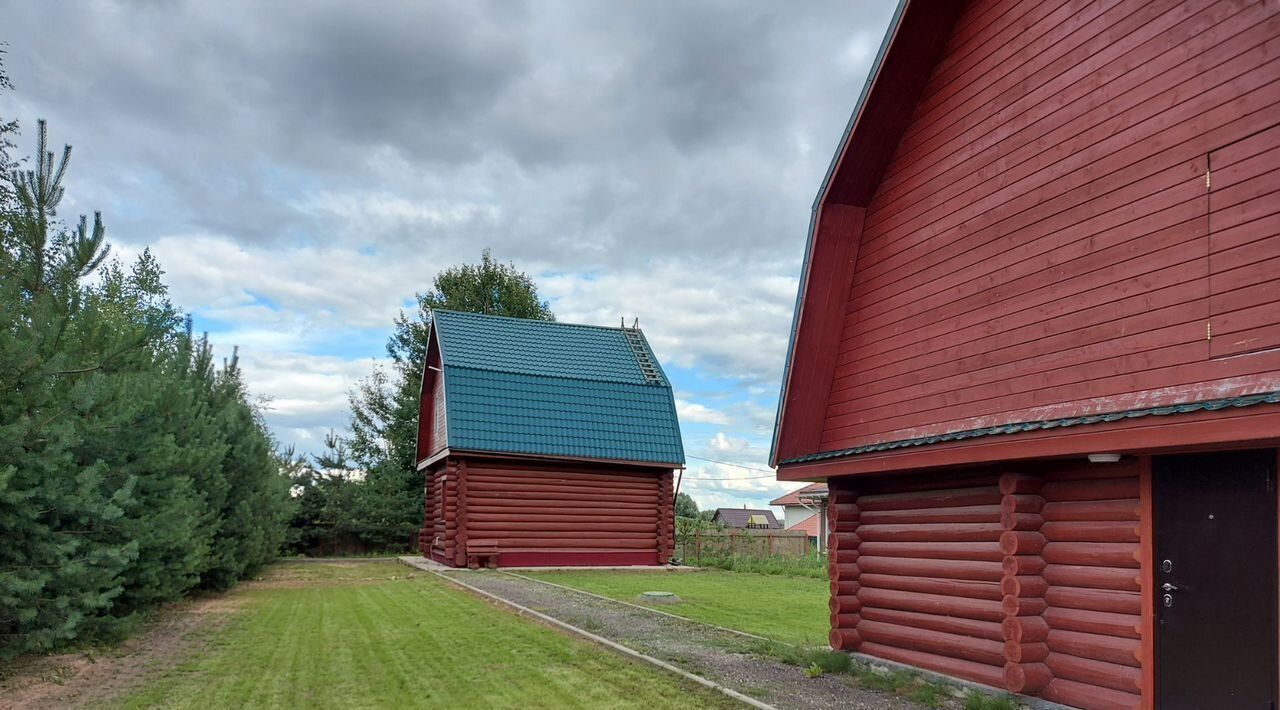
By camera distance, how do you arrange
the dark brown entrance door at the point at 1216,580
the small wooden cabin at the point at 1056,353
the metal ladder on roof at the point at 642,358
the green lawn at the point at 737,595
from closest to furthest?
the dark brown entrance door at the point at 1216,580, the small wooden cabin at the point at 1056,353, the green lawn at the point at 737,595, the metal ladder on roof at the point at 642,358

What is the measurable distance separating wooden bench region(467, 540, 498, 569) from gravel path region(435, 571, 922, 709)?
6.98 metres

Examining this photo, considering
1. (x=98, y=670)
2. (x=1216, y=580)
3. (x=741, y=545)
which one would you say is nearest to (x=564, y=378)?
(x=741, y=545)

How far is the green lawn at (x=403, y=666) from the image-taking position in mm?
8664

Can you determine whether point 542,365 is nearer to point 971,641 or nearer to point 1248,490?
point 971,641

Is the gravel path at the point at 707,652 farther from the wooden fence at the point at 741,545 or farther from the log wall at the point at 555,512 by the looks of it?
the wooden fence at the point at 741,545

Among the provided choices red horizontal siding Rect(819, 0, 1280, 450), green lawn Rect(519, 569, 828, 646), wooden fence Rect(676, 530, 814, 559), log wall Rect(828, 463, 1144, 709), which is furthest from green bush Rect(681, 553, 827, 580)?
red horizontal siding Rect(819, 0, 1280, 450)

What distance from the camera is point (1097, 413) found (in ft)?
23.8

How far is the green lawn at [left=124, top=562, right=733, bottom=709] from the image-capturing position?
866 centimetres

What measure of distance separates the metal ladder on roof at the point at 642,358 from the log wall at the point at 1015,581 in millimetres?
17972

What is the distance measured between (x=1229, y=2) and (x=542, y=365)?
21.9 m

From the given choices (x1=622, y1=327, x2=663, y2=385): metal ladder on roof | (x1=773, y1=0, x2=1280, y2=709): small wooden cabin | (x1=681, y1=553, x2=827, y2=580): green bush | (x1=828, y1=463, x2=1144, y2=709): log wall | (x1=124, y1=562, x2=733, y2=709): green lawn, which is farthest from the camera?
(x1=622, y1=327, x2=663, y2=385): metal ladder on roof

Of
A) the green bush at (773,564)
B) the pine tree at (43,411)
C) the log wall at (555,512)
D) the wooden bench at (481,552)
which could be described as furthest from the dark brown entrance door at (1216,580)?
the log wall at (555,512)

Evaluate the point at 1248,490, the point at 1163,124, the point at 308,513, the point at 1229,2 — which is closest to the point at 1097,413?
the point at 1248,490

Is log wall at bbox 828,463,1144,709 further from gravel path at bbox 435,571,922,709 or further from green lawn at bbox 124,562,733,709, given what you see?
green lawn at bbox 124,562,733,709
